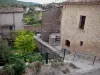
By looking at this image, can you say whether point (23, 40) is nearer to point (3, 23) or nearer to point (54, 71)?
point (54, 71)

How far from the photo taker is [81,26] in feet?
46.1

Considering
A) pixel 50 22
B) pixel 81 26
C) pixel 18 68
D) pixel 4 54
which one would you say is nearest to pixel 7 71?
pixel 18 68

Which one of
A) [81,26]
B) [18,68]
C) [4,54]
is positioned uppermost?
[81,26]

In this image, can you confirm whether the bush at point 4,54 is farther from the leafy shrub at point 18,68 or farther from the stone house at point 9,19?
the stone house at point 9,19

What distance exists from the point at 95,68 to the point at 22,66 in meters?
4.97

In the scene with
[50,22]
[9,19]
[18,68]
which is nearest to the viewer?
[18,68]

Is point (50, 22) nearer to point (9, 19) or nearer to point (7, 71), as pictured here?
point (9, 19)

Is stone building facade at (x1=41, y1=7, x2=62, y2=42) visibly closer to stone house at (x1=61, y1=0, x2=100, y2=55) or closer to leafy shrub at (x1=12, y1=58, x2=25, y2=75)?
stone house at (x1=61, y1=0, x2=100, y2=55)

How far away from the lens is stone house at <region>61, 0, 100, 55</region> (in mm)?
12125

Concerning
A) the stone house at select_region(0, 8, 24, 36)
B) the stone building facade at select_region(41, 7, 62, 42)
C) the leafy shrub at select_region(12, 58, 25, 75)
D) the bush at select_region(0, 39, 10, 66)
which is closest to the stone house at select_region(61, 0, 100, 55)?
the stone building facade at select_region(41, 7, 62, 42)

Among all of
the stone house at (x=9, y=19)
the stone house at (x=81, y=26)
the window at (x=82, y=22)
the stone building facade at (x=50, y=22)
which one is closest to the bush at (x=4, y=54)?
the stone house at (x=81, y=26)

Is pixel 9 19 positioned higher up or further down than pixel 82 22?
further down

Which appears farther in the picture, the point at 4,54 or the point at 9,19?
the point at 9,19

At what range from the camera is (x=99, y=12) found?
11664 millimetres
